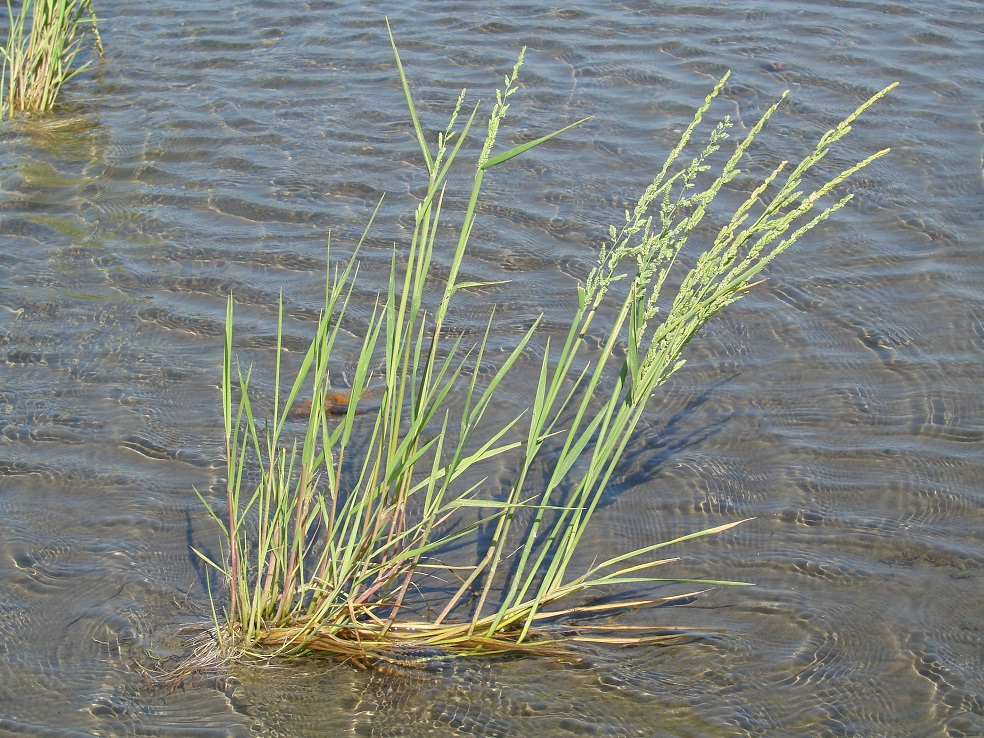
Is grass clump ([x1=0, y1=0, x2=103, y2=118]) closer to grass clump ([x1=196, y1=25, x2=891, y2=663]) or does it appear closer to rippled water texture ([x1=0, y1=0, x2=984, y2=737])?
rippled water texture ([x1=0, y1=0, x2=984, y2=737])

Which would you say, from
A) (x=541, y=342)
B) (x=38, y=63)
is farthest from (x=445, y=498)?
(x=38, y=63)

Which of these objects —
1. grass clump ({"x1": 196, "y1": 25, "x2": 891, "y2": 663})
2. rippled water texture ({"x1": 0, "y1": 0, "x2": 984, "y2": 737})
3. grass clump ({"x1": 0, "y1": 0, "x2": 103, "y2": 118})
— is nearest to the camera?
grass clump ({"x1": 196, "y1": 25, "x2": 891, "y2": 663})

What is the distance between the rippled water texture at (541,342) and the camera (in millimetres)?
2770

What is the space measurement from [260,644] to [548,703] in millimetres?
754

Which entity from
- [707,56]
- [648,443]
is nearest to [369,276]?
[648,443]

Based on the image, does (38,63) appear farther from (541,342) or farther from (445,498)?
(445,498)

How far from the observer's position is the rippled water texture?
2.77 meters

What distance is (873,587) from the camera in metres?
3.18

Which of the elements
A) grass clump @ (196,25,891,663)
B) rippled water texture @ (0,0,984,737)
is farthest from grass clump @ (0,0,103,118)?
grass clump @ (196,25,891,663)

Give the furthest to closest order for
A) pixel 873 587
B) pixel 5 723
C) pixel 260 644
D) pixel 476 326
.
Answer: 1. pixel 476 326
2. pixel 873 587
3. pixel 260 644
4. pixel 5 723

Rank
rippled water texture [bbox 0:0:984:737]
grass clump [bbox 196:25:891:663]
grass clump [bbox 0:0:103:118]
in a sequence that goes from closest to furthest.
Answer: grass clump [bbox 196:25:891:663] < rippled water texture [bbox 0:0:984:737] < grass clump [bbox 0:0:103:118]

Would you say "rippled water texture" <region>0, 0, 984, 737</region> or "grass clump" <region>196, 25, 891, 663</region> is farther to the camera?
"rippled water texture" <region>0, 0, 984, 737</region>

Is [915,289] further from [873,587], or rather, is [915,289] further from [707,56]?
[707,56]

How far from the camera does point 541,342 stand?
4441 mm
